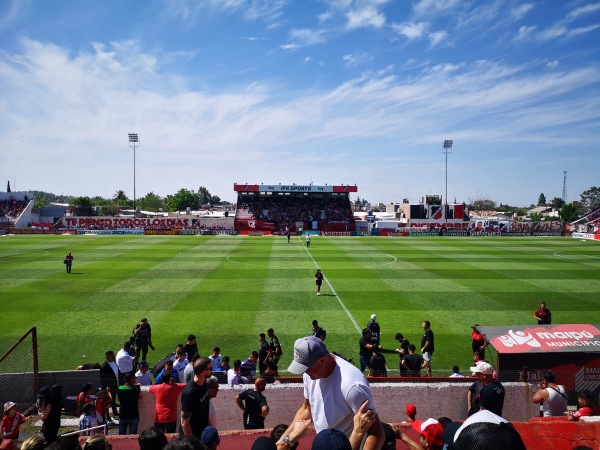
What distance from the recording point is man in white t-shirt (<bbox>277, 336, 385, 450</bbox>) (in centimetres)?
328

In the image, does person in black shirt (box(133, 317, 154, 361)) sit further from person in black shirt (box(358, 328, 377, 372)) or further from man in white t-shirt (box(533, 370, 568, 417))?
man in white t-shirt (box(533, 370, 568, 417))

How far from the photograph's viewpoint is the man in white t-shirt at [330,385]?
3.28 metres

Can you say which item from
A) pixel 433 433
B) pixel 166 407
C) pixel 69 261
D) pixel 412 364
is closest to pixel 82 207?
pixel 69 261

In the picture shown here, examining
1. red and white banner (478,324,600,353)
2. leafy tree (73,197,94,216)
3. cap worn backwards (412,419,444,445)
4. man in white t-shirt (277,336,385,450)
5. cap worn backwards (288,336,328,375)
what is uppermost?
leafy tree (73,197,94,216)

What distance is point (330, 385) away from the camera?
3.42 metres

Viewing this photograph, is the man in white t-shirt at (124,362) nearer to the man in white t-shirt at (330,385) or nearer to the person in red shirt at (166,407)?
the person in red shirt at (166,407)

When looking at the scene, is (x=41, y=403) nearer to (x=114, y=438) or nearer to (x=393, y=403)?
(x=114, y=438)

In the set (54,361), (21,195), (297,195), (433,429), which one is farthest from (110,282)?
(21,195)

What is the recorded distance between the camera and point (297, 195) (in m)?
76.5

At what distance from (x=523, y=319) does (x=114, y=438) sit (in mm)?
15779

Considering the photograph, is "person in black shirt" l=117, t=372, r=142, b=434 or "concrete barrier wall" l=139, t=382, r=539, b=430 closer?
"person in black shirt" l=117, t=372, r=142, b=434

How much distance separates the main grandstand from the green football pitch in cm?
3081

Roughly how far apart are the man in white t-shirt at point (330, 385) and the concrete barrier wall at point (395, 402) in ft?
16.1

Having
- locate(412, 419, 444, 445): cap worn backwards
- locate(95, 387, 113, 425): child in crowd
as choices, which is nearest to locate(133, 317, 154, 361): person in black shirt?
locate(95, 387, 113, 425): child in crowd
